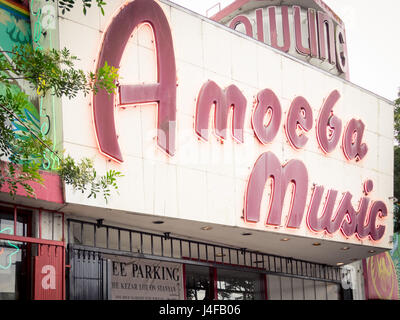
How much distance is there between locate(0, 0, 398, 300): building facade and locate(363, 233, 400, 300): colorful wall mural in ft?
5.45

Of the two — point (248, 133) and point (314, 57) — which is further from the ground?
point (314, 57)

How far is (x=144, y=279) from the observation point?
50.6ft

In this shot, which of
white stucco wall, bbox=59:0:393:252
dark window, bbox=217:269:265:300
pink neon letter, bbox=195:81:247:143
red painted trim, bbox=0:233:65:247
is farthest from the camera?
dark window, bbox=217:269:265:300

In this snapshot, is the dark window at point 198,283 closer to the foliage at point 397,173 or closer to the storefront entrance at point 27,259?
the storefront entrance at point 27,259

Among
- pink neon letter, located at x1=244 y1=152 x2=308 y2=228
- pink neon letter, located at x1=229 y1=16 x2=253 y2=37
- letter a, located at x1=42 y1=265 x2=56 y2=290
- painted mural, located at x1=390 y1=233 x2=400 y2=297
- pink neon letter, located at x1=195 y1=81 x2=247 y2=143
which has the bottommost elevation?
letter a, located at x1=42 y1=265 x2=56 y2=290

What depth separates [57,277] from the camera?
11.0m

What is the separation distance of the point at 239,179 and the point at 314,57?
7.26 m

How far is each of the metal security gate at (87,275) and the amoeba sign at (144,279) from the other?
262 cm

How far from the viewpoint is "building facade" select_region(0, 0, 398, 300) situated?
1123 cm

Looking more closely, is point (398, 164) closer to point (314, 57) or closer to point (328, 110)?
point (314, 57)

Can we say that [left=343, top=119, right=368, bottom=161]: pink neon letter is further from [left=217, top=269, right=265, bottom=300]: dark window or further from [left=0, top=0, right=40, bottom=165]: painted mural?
[left=0, top=0, right=40, bottom=165]: painted mural

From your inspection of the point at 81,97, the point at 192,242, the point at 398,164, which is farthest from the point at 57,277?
the point at 398,164

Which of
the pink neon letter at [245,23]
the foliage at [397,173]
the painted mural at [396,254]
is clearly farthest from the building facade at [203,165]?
the foliage at [397,173]

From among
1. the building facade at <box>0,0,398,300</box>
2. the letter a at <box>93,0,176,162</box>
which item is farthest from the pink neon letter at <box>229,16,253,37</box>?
the letter a at <box>93,0,176,162</box>
